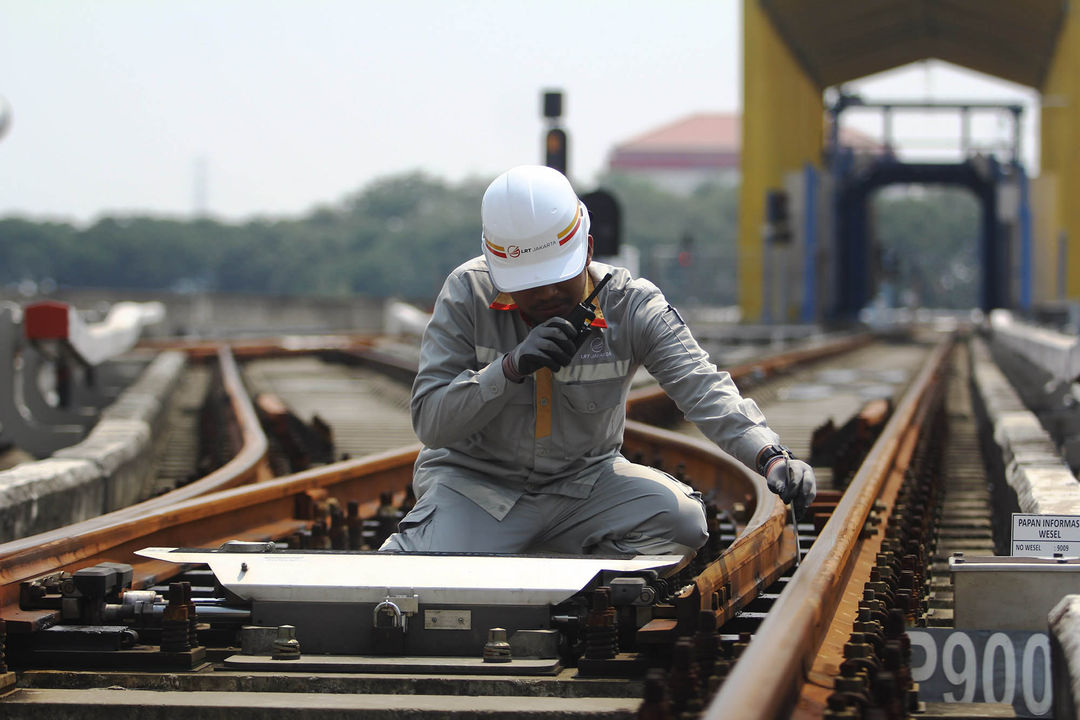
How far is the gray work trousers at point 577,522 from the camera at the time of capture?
450 cm

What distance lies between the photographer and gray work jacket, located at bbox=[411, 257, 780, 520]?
4.46 meters

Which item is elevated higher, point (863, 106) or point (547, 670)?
point (863, 106)

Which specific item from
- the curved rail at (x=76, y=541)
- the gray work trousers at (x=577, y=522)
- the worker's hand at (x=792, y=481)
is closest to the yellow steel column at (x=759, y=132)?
the curved rail at (x=76, y=541)

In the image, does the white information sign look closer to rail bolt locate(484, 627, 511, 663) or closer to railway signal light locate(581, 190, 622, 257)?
rail bolt locate(484, 627, 511, 663)

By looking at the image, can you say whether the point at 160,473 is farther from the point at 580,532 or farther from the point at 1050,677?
the point at 1050,677

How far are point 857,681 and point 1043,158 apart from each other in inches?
1673

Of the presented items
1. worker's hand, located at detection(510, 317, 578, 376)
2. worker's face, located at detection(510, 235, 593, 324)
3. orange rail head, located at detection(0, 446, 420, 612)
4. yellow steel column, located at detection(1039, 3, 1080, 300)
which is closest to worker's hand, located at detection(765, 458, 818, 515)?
worker's hand, located at detection(510, 317, 578, 376)

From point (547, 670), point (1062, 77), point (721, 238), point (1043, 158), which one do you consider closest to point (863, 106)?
point (1043, 158)

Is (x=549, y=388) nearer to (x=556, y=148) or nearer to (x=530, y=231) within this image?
(x=530, y=231)

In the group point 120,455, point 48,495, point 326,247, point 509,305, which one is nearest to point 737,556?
point 509,305

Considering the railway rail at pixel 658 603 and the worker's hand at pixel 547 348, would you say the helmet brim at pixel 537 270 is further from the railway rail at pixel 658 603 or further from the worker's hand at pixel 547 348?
the railway rail at pixel 658 603

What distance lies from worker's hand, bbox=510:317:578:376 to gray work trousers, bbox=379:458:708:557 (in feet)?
1.95

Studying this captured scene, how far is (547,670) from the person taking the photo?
3570mm

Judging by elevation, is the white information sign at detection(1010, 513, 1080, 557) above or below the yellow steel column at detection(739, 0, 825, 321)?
below
